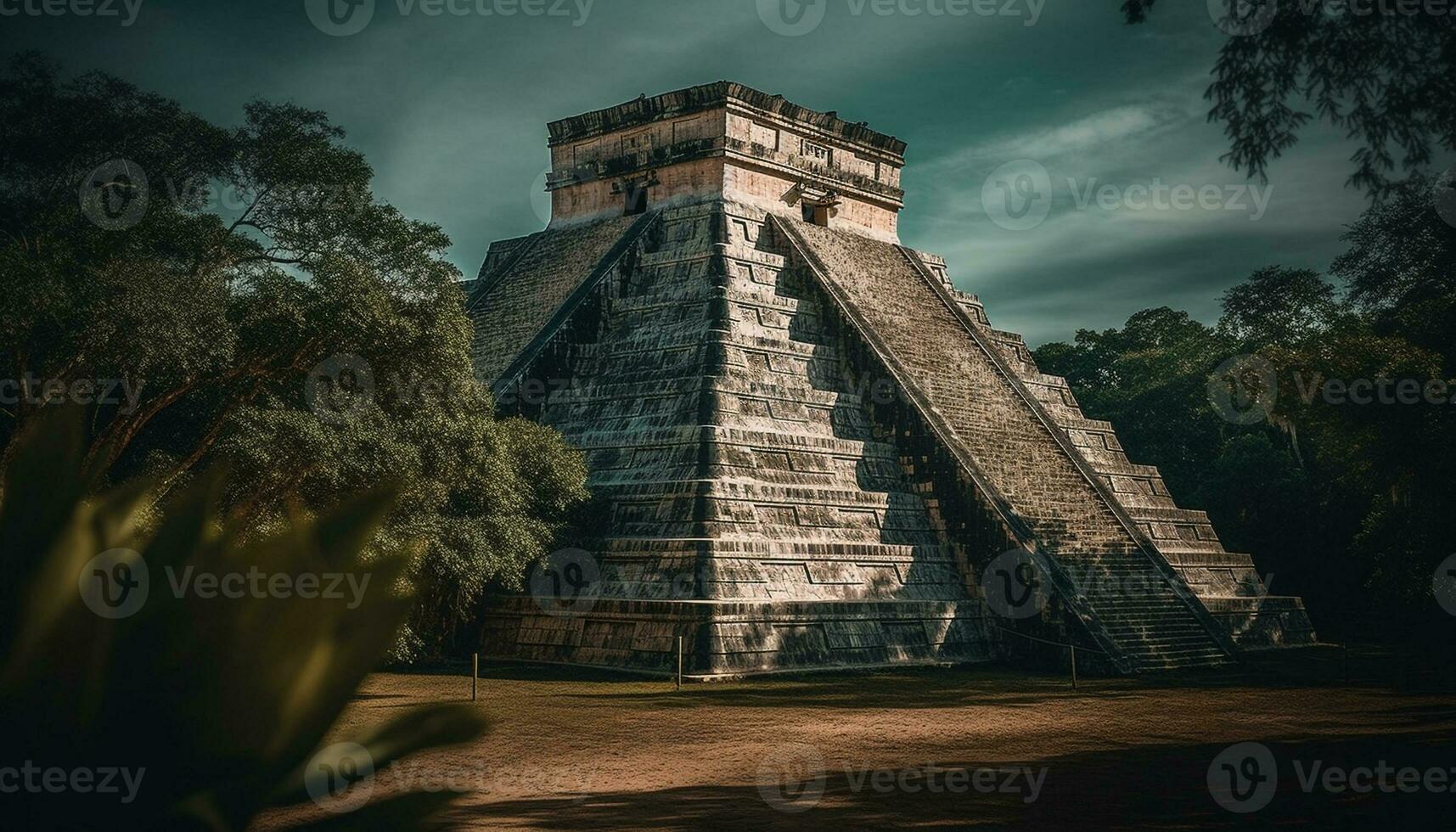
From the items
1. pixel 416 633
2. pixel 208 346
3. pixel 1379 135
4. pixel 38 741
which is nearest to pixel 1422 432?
pixel 1379 135

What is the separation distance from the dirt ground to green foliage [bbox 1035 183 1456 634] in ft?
15.7

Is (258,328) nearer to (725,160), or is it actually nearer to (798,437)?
(798,437)

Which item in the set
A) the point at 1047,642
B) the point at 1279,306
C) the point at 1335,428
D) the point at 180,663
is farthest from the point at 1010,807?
the point at 1279,306

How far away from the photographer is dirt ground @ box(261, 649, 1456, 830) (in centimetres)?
798

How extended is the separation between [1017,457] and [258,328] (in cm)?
1416

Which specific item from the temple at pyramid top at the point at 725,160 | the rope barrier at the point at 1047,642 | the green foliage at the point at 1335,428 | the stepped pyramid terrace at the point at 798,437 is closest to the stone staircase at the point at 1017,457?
the stepped pyramid terrace at the point at 798,437

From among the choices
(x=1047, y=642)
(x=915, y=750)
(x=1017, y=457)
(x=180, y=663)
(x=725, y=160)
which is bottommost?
(x=915, y=750)

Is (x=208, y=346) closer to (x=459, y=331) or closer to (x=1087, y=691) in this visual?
(x=459, y=331)

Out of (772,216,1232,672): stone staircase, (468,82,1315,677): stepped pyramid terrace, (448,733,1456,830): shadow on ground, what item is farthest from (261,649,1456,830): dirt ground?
(772,216,1232,672): stone staircase

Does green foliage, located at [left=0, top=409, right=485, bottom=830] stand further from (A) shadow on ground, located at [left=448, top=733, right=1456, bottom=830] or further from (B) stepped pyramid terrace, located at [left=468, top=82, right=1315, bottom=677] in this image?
(B) stepped pyramid terrace, located at [left=468, top=82, right=1315, bottom=677]

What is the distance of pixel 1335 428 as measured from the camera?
2236 centimetres

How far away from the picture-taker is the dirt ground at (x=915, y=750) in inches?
314

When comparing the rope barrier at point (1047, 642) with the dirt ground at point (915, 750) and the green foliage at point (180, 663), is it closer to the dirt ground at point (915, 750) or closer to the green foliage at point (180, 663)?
the dirt ground at point (915, 750)

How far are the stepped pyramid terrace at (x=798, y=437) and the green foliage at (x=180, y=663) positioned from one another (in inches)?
559
